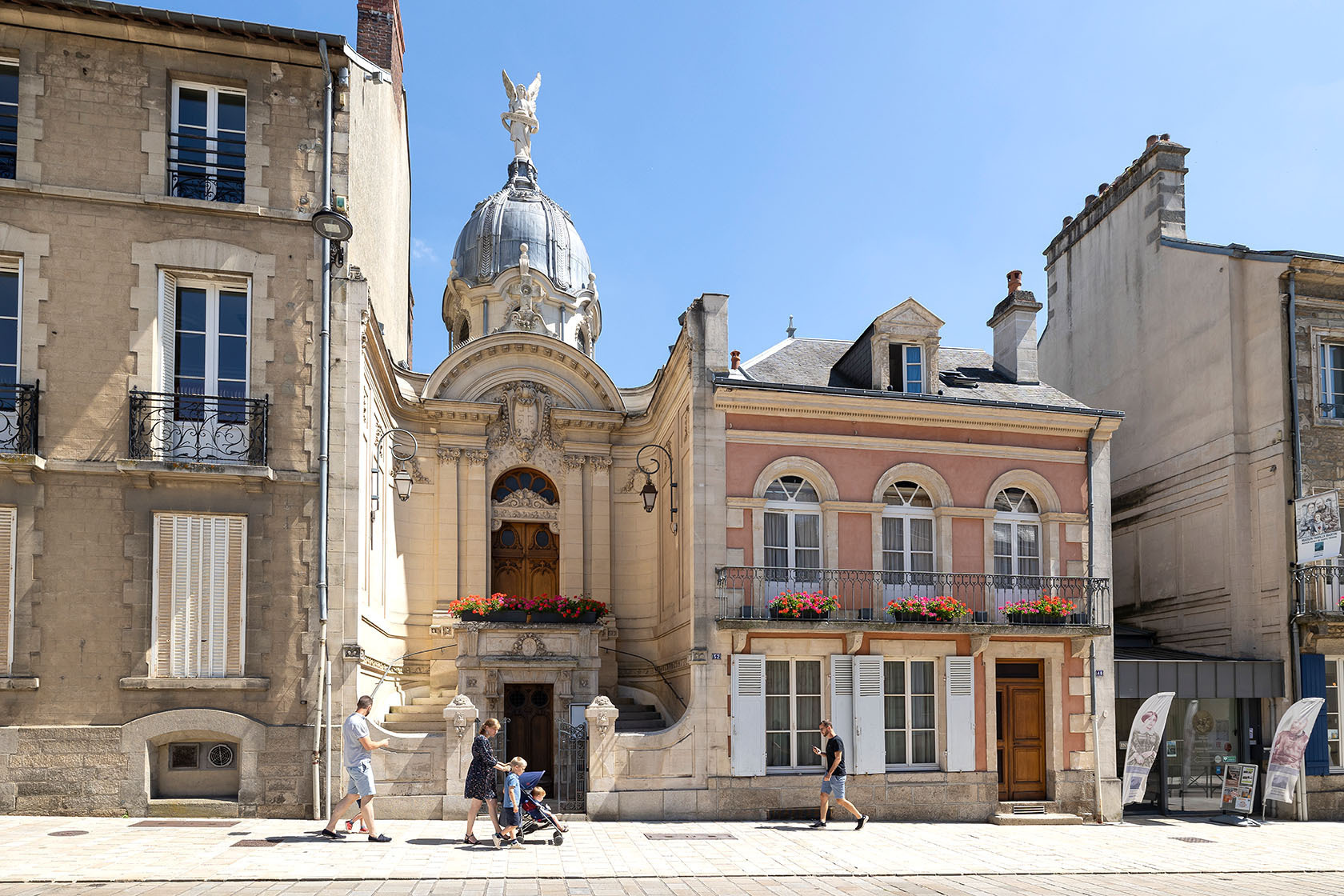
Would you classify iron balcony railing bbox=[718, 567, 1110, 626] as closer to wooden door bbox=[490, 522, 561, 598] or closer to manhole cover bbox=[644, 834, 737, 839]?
manhole cover bbox=[644, 834, 737, 839]

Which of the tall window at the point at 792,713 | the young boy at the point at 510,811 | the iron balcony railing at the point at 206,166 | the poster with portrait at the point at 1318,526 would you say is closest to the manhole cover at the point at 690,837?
the young boy at the point at 510,811

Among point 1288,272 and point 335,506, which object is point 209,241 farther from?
point 1288,272

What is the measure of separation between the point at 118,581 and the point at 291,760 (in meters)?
3.11

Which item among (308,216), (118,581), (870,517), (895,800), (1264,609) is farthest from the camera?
(1264,609)

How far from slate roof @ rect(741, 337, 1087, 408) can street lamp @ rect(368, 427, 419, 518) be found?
20.0ft

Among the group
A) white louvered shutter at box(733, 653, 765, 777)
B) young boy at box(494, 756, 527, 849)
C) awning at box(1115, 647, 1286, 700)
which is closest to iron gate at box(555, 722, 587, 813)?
white louvered shutter at box(733, 653, 765, 777)

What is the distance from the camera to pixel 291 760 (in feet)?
45.8

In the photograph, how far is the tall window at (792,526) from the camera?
1723 centimetres

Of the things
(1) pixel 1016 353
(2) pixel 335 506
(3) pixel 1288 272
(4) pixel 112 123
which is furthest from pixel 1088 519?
(4) pixel 112 123

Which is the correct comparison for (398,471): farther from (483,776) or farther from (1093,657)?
(1093,657)

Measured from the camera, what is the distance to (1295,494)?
60.7 ft

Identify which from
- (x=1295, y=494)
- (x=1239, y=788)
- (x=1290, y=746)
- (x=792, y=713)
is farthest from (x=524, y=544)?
(x=1295, y=494)

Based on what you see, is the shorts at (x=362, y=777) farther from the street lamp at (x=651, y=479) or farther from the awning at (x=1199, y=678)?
the awning at (x=1199, y=678)

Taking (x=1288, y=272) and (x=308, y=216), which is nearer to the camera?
(x=308, y=216)
